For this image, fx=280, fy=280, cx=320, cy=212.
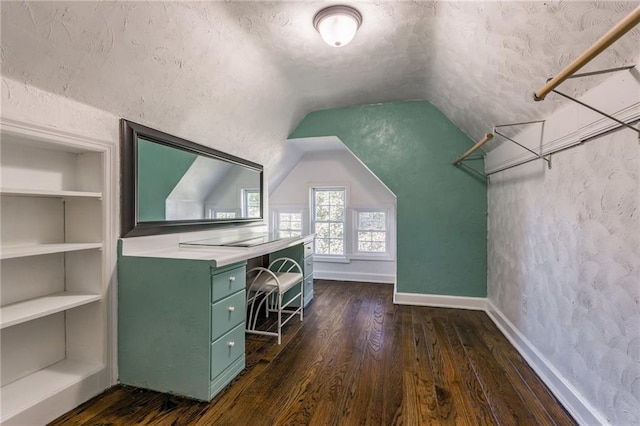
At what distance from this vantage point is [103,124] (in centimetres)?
167

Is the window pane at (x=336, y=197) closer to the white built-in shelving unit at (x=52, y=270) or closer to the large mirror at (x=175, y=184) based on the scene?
the large mirror at (x=175, y=184)

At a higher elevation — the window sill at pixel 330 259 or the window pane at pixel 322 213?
the window pane at pixel 322 213

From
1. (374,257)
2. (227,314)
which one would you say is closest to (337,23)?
(227,314)

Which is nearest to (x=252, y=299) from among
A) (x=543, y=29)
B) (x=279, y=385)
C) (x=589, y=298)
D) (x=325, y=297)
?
(x=279, y=385)

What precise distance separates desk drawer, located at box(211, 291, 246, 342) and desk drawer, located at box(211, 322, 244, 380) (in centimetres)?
5

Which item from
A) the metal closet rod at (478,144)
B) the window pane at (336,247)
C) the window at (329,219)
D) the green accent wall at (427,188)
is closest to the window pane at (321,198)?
the window at (329,219)

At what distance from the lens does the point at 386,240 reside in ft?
14.5

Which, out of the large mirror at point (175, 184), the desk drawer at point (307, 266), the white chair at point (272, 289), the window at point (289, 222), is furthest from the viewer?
the window at point (289, 222)

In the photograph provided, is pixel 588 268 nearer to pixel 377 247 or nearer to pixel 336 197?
pixel 377 247

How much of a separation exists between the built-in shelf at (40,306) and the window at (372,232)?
3.47 m

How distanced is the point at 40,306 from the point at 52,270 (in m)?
0.30

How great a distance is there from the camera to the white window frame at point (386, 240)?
172 inches

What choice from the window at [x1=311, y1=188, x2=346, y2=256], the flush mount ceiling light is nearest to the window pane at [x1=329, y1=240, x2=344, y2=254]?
the window at [x1=311, y1=188, x2=346, y2=256]

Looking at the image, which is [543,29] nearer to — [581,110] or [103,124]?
[581,110]
